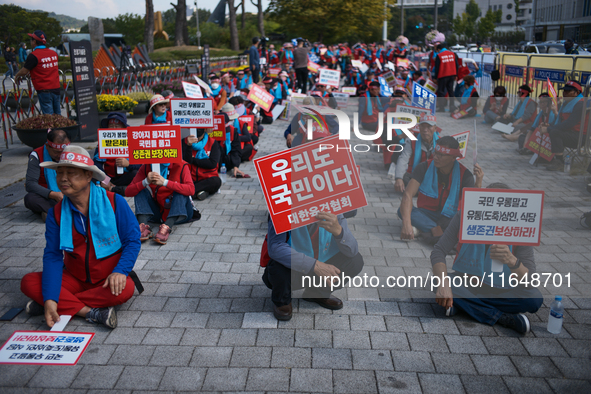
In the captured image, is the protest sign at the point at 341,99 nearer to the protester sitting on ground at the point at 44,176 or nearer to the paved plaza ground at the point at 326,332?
the paved plaza ground at the point at 326,332

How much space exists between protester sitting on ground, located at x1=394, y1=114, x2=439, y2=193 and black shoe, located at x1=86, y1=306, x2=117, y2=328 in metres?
3.83

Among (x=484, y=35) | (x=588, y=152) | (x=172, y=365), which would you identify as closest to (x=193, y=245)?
(x=172, y=365)

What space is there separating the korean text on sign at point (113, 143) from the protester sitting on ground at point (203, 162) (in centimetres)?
108

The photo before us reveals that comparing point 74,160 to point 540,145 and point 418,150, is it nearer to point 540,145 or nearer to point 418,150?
point 418,150

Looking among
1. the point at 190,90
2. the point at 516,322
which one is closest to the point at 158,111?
the point at 190,90

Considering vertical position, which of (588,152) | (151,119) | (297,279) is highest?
(151,119)

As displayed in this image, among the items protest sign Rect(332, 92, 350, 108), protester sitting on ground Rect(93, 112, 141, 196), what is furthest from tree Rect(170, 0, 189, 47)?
protester sitting on ground Rect(93, 112, 141, 196)

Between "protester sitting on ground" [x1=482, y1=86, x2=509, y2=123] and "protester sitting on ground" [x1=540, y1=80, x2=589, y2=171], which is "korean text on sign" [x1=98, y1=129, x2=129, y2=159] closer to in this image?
"protester sitting on ground" [x1=482, y1=86, x2=509, y2=123]

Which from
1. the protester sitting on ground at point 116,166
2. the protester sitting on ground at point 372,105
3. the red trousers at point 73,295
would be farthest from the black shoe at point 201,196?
the red trousers at point 73,295

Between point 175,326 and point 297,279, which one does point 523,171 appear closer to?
point 297,279

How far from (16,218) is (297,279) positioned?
459 centimetres

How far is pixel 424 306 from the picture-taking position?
436cm

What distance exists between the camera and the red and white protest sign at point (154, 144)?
5.84m

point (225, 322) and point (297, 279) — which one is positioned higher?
point (297, 279)
